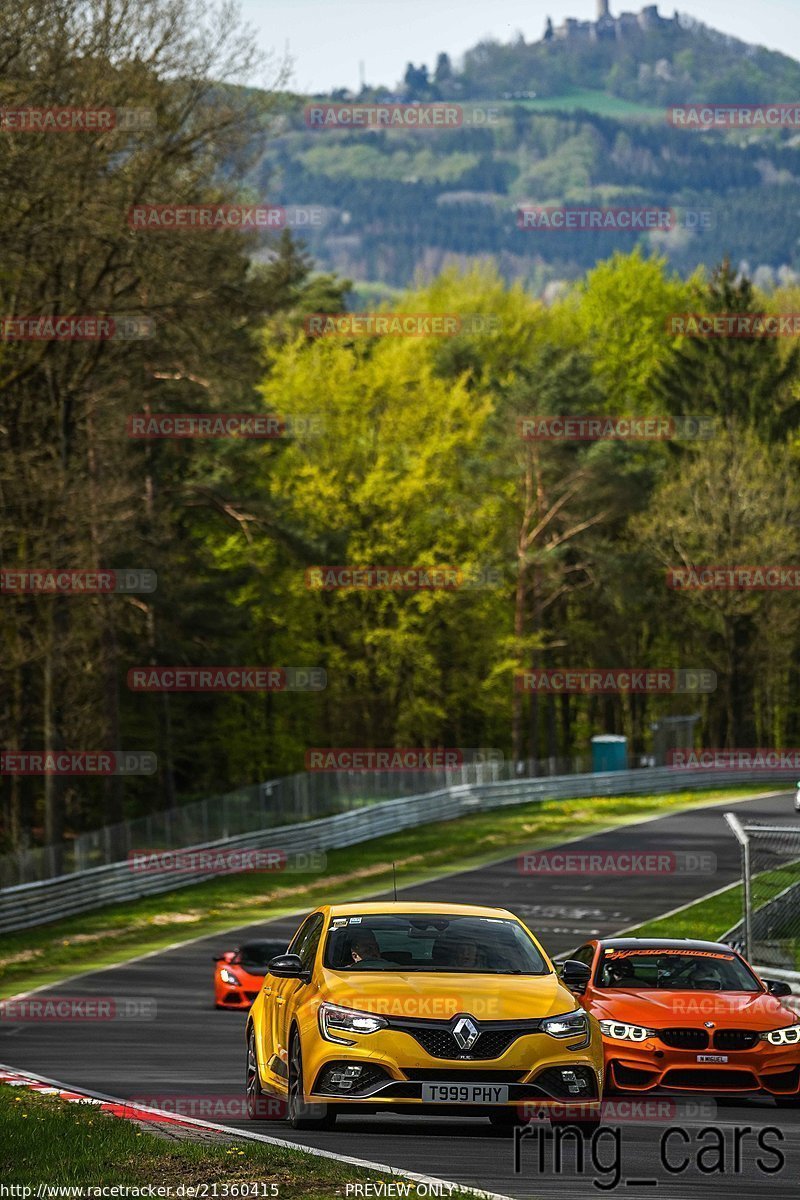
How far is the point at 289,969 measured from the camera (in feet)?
37.3

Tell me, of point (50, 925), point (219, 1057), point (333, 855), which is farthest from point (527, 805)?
point (219, 1057)

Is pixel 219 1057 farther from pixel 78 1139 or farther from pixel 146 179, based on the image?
pixel 146 179

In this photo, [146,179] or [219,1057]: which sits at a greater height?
[146,179]

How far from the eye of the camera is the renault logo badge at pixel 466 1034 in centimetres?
1034

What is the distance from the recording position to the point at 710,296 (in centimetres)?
7712

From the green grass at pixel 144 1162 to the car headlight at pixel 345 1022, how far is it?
2.58 feet

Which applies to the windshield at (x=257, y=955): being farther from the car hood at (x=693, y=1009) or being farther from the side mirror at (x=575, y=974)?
the side mirror at (x=575, y=974)

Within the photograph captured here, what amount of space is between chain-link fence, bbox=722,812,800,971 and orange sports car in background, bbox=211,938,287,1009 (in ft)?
21.9

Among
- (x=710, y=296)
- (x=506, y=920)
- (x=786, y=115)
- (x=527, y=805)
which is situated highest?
(x=786, y=115)

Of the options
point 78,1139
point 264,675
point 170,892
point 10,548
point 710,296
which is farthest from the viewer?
point 710,296

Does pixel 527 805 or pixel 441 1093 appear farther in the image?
pixel 527 805

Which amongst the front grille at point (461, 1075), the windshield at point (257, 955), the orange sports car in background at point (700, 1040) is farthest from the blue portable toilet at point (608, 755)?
the front grille at point (461, 1075)

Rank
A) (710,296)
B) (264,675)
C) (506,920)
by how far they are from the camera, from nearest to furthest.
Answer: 1. (506,920)
2. (264,675)
3. (710,296)

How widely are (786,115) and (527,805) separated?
88.3 ft
